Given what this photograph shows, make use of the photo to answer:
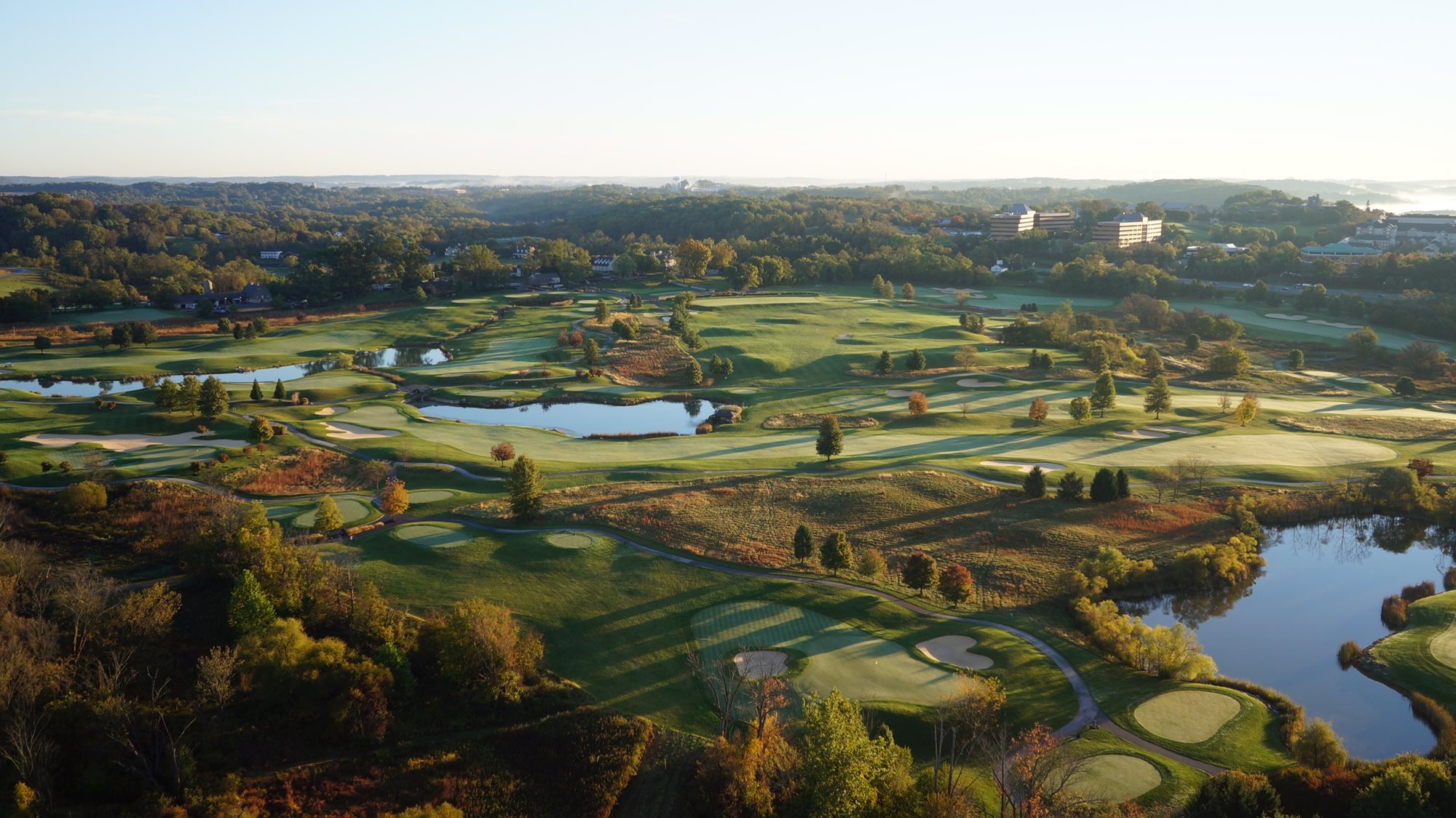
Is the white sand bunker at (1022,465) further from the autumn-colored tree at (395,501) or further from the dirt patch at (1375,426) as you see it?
the autumn-colored tree at (395,501)

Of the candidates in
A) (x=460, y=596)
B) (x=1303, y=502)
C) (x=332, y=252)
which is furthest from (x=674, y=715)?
(x=332, y=252)

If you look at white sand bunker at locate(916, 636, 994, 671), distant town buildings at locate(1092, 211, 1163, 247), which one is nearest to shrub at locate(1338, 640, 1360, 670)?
white sand bunker at locate(916, 636, 994, 671)

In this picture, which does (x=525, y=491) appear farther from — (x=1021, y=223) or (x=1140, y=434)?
(x=1021, y=223)

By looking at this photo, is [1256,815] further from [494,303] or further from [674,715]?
[494,303]

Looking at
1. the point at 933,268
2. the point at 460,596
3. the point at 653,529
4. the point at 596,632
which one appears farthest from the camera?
the point at 933,268

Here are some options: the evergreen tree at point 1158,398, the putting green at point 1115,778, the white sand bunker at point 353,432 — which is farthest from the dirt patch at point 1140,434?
the white sand bunker at point 353,432
